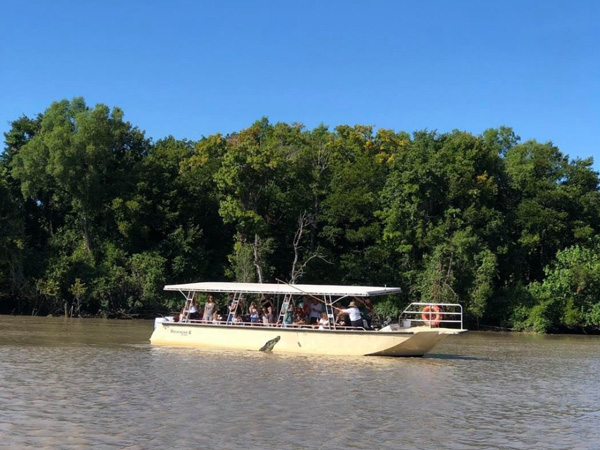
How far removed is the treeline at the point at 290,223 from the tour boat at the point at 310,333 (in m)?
18.8

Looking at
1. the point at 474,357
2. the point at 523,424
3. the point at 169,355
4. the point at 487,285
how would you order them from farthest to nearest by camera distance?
the point at 487,285 → the point at 474,357 → the point at 169,355 → the point at 523,424

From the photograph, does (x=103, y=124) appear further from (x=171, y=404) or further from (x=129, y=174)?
(x=171, y=404)

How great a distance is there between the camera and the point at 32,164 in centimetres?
4691

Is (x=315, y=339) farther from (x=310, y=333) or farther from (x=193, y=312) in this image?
(x=193, y=312)

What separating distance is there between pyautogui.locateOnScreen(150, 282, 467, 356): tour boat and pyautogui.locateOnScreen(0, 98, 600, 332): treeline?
61.5 ft

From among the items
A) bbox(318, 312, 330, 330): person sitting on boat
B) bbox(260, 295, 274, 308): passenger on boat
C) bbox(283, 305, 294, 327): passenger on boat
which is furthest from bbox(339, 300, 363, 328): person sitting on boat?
bbox(260, 295, 274, 308): passenger on boat

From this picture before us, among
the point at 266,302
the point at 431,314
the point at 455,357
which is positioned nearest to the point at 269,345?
the point at 266,302

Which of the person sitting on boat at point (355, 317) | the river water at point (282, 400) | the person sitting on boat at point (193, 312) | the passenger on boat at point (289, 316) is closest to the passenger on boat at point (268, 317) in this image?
the passenger on boat at point (289, 316)

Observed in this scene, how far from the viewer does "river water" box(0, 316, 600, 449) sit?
37.9ft

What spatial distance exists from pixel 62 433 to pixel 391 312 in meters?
36.0

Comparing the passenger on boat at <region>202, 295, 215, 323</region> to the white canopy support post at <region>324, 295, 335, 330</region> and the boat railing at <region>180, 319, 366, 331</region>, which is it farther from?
the white canopy support post at <region>324, 295, 335, 330</region>

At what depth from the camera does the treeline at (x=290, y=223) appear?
4575 centimetres

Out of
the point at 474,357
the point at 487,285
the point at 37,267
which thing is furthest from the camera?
the point at 37,267

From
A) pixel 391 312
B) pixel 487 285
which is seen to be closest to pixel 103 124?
pixel 391 312
